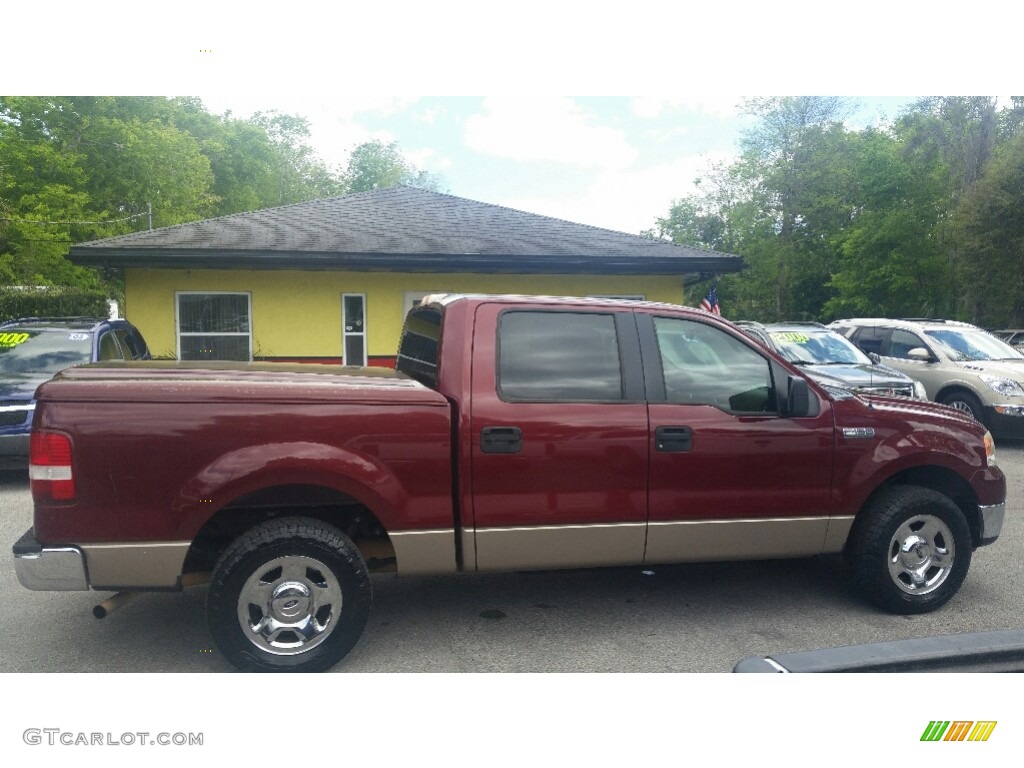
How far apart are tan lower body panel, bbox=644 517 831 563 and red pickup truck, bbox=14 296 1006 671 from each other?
13mm

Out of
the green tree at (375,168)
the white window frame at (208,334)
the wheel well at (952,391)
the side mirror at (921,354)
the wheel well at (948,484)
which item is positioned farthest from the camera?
the green tree at (375,168)

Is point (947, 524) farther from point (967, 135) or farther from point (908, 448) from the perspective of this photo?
point (967, 135)

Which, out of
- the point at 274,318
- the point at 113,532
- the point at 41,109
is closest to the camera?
the point at 113,532

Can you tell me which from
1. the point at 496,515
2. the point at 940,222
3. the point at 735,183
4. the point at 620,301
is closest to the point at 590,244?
the point at 620,301

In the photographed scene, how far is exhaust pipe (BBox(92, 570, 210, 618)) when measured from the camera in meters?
3.67

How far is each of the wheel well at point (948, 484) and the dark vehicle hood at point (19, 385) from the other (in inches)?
327

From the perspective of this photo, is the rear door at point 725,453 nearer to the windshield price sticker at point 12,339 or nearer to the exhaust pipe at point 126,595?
the exhaust pipe at point 126,595

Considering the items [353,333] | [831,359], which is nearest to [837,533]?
[831,359]

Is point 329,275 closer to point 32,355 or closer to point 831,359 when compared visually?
point 32,355

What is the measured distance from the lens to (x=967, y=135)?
30.5 meters

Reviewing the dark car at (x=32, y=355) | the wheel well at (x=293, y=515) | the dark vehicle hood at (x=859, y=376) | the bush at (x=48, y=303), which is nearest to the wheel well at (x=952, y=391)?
the dark vehicle hood at (x=859, y=376)

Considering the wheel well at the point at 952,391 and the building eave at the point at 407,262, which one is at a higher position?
the building eave at the point at 407,262

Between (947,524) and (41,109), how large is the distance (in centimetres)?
2817

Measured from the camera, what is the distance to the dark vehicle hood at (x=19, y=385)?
7.91 metres
